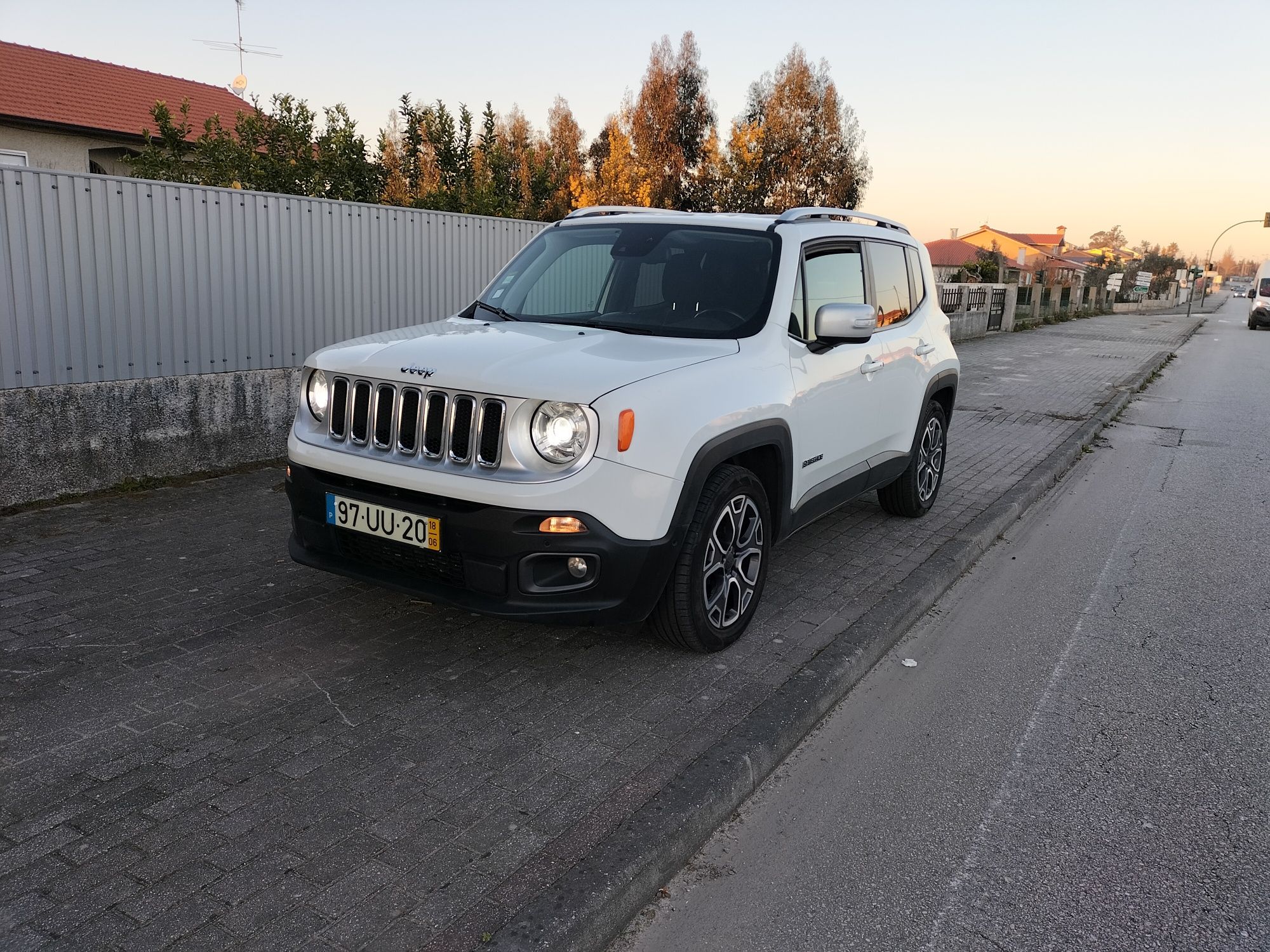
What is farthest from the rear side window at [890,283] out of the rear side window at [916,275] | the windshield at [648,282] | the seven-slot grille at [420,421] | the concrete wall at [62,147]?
the concrete wall at [62,147]

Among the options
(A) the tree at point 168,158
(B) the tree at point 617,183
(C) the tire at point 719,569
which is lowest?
(C) the tire at point 719,569

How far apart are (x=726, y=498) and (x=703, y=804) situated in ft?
4.50

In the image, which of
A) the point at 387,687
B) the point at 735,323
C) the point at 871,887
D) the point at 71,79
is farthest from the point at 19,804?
the point at 71,79

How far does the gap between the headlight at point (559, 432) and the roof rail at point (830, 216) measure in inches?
78.3

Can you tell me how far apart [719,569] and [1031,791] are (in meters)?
1.47

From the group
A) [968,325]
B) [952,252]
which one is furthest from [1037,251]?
[968,325]

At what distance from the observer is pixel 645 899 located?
2719 mm

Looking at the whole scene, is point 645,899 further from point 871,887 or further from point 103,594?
point 103,594

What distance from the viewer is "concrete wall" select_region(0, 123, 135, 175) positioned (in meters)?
19.9

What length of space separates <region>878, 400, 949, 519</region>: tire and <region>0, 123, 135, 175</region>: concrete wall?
783 inches

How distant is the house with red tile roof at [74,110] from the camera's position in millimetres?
20016

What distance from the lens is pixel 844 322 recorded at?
4461mm

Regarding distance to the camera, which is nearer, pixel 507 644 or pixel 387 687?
pixel 387 687

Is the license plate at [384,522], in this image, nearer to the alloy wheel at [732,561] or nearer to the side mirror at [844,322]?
the alloy wheel at [732,561]
